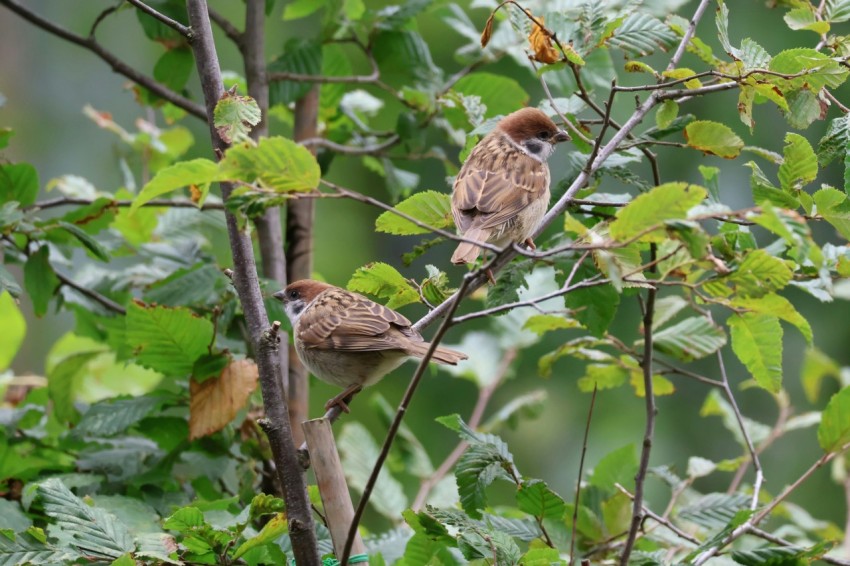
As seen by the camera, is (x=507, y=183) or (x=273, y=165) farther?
(x=507, y=183)

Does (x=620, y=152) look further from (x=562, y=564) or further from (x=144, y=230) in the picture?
(x=144, y=230)

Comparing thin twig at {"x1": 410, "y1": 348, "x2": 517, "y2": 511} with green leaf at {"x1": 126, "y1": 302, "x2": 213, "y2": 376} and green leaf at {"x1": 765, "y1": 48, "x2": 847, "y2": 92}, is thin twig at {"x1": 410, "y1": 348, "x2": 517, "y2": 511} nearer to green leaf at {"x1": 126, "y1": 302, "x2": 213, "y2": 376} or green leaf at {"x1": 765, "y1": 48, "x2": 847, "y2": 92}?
green leaf at {"x1": 126, "y1": 302, "x2": 213, "y2": 376}

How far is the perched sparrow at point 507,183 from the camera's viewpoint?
270cm

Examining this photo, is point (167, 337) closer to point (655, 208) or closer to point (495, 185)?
point (495, 185)

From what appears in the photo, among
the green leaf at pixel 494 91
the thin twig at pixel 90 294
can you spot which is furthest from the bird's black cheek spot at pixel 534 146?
the thin twig at pixel 90 294

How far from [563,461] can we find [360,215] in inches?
96.9

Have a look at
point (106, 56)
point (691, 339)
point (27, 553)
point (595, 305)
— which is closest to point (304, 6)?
point (106, 56)

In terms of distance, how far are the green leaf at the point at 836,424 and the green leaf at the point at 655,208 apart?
847mm

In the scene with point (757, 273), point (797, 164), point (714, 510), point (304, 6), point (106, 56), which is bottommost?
point (714, 510)

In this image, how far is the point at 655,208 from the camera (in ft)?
4.46

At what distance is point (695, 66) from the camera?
19.3ft

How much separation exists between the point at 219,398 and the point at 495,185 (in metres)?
1.03

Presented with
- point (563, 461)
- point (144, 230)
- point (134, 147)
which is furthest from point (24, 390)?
point (563, 461)

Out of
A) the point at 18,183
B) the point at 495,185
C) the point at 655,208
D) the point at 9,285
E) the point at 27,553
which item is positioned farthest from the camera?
the point at 495,185
